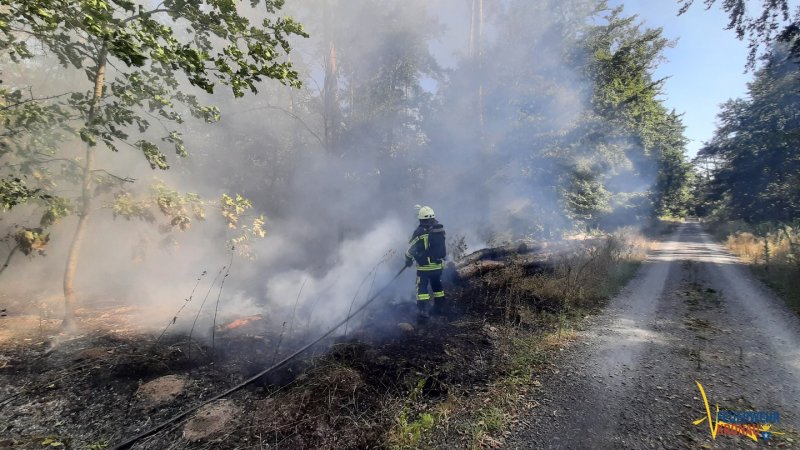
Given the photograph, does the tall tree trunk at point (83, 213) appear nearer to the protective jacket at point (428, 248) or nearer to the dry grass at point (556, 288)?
the protective jacket at point (428, 248)

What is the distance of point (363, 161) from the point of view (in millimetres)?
16859

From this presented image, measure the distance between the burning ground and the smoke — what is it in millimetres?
2661

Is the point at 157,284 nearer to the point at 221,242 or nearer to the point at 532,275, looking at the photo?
the point at 221,242

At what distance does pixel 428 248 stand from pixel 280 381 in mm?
3162

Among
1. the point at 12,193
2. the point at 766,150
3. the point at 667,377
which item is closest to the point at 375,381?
the point at 667,377

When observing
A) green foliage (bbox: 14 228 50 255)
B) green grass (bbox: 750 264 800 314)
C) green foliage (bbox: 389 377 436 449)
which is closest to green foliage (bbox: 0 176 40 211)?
green foliage (bbox: 14 228 50 255)

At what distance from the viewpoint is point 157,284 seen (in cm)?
869

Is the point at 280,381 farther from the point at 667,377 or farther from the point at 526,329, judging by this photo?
the point at 667,377

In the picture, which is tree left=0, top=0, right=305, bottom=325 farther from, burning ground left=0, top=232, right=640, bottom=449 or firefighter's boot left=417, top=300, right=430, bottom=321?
firefighter's boot left=417, top=300, right=430, bottom=321

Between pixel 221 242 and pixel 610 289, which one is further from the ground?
pixel 221 242

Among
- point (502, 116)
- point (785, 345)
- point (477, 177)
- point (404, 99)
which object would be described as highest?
point (404, 99)

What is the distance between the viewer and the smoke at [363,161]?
9125 millimetres

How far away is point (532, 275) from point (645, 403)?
189 inches

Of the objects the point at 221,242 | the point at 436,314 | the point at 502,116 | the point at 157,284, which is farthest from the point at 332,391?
the point at 502,116
